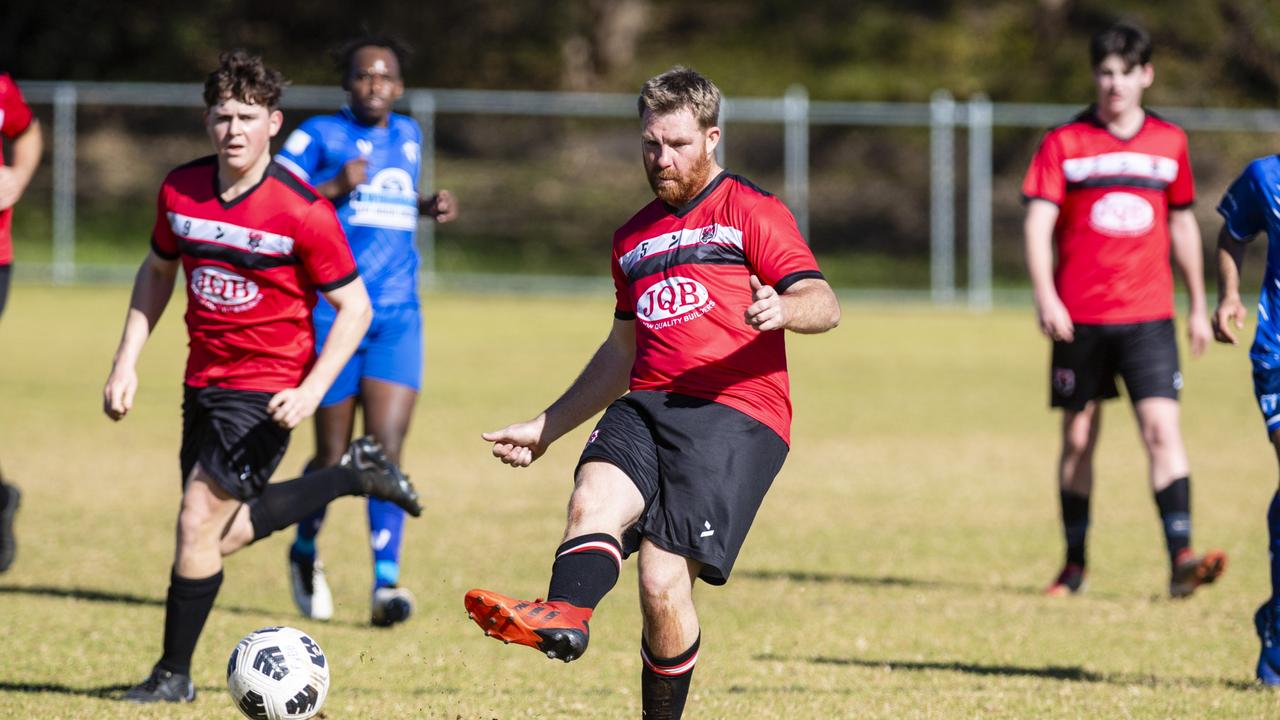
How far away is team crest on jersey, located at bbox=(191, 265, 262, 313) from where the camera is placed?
5543 millimetres

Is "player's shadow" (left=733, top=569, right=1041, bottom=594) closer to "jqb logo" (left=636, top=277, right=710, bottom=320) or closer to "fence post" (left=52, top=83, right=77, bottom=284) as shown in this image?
"jqb logo" (left=636, top=277, right=710, bottom=320)

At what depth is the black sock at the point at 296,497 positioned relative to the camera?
19.6 feet

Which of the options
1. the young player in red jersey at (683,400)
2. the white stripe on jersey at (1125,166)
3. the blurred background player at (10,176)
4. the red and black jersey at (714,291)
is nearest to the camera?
the young player in red jersey at (683,400)

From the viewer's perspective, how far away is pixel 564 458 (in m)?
12.5

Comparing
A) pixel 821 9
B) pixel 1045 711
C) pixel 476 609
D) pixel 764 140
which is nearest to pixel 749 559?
pixel 1045 711

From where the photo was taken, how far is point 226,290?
5.56m

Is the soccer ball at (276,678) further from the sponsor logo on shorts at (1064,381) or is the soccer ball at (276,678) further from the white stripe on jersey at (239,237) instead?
the sponsor logo on shorts at (1064,381)

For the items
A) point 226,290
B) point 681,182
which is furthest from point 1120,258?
point 226,290

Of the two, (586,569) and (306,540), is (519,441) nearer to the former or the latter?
(586,569)

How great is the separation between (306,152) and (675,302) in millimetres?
3135

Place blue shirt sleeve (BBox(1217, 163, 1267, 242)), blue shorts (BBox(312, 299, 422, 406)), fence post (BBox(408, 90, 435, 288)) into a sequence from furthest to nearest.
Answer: fence post (BBox(408, 90, 435, 288)) < blue shorts (BBox(312, 299, 422, 406)) < blue shirt sleeve (BBox(1217, 163, 1267, 242))

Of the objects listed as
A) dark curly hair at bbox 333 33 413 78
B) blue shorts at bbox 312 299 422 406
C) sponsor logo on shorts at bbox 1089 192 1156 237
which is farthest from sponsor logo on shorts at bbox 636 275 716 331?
sponsor logo on shorts at bbox 1089 192 1156 237

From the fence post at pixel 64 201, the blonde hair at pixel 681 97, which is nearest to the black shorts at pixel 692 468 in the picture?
the blonde hair at pixel 681 97

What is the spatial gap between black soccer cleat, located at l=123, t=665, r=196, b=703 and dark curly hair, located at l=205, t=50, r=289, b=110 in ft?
6.25
